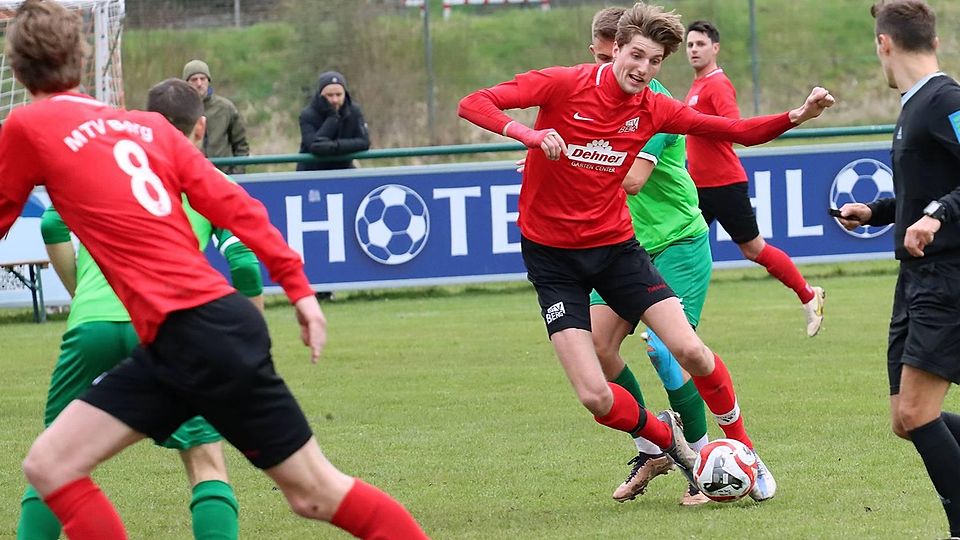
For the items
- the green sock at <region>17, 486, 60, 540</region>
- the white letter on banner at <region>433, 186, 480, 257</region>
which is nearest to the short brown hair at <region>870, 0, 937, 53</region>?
the green sock at <region>17, 486, 60, 540</region>

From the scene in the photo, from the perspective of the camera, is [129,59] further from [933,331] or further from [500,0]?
[933,331]

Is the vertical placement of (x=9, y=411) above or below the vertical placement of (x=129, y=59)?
below

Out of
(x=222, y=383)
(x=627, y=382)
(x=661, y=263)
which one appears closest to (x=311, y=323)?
(x=222, y=383)

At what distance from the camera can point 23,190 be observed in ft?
13.9

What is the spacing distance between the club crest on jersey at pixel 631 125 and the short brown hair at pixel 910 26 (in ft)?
4.46

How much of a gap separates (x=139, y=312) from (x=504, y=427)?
4223mm

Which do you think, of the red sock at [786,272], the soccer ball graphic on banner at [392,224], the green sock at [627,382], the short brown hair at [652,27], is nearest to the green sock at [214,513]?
the green sock at [627,382]

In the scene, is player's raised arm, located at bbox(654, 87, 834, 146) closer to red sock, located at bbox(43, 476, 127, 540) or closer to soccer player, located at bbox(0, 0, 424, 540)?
soccer player, located at bbox(0, 0, 424, 540)

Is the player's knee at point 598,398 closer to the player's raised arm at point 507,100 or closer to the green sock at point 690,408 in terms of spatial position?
the green sock at point 690,408

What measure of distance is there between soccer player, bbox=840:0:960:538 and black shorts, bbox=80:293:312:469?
2.13 meters

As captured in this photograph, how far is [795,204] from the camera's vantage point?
1409cm

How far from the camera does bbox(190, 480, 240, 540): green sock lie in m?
4.77

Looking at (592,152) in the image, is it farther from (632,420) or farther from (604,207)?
(632,420)

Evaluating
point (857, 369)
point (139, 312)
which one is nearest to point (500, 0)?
point (857, 369)
